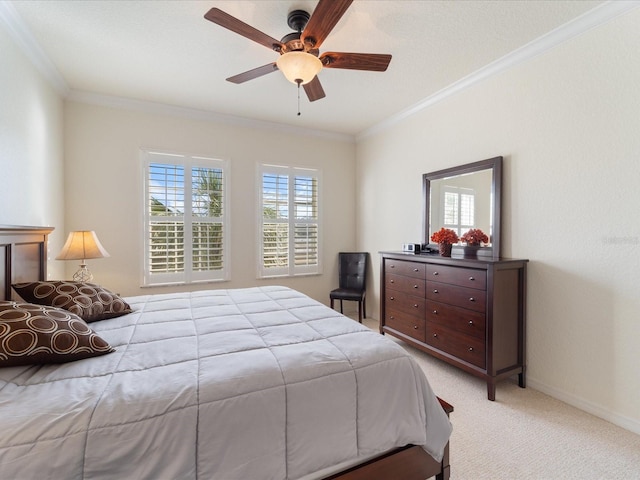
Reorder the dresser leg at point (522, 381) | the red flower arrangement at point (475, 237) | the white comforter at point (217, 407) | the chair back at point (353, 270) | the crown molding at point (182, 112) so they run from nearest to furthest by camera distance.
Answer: the white comforter at point (217, 407) < the dresser leg at point (522, 381) < the red flower arrangement at point (475, 237) < the crown molding at point (182, 112) < the chair back at point (353, 270)

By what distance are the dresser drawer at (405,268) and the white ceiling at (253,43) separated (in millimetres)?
1850

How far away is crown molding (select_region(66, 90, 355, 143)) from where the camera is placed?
3.34m

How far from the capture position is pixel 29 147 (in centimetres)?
247

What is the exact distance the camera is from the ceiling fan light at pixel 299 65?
1891 mm

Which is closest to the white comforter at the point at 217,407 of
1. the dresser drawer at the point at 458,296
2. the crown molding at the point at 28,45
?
the dresser drawer at the point at 458,296

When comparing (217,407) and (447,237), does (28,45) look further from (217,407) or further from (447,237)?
(447,237)

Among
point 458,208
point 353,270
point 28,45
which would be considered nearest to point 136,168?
point 28,45

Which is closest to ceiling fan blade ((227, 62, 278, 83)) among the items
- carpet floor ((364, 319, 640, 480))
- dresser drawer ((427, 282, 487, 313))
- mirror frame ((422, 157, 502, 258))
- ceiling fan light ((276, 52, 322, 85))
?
ceiling fan light ((276, 52, 322, 85))

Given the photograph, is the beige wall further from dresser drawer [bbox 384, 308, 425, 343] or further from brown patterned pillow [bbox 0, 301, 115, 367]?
brown patterned pillow [bbox 0, 301, 115, 367]

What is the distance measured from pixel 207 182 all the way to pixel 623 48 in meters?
4.00

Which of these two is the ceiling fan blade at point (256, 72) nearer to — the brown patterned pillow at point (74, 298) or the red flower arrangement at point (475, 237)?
the brown patterned pillow at point (74, 298)

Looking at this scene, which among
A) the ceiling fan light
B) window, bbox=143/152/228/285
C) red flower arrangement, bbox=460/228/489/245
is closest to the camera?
the ceiling fan light

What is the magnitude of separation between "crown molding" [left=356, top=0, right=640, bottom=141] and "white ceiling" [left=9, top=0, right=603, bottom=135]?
0.18ft

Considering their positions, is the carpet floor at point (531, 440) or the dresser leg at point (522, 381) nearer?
the carpet floor at point (531, 440)
